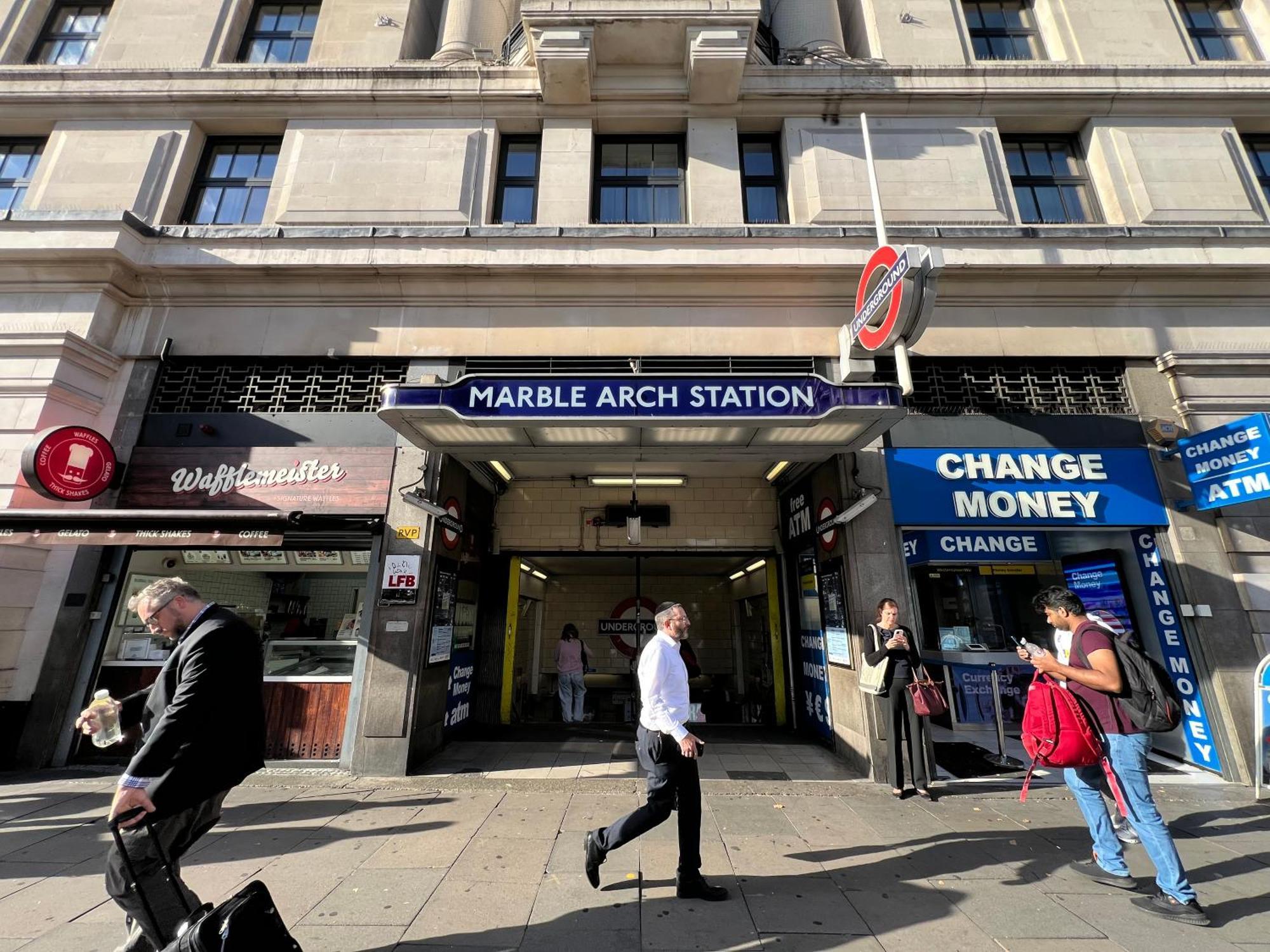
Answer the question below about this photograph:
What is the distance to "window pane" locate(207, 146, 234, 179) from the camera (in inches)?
373

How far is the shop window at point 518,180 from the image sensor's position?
9.26 metres

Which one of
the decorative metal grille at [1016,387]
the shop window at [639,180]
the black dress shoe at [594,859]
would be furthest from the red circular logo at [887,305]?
the black dress shoe at [594,859]

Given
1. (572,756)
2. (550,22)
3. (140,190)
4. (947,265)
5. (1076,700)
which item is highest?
(550,22)

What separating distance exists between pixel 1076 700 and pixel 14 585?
459 inches

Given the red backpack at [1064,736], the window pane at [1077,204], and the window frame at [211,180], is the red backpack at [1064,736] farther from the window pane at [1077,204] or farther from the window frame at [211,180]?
the window frame at [211,180]

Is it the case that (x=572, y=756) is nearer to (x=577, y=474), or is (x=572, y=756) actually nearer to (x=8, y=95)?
(x=577, y=474)

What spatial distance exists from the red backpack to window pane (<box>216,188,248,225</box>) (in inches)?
502

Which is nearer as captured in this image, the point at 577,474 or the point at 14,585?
the point at 14,585

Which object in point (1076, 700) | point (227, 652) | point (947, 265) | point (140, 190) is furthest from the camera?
point (140, 190)

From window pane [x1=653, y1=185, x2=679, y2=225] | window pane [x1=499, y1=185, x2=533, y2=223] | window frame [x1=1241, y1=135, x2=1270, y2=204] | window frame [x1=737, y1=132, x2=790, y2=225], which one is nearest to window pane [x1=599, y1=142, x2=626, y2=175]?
window pane [x1=653, y1=185, x2=679, y2=225]

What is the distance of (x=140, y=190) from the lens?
8789 mm

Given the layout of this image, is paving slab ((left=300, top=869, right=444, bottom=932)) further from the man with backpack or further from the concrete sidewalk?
the man with backpack

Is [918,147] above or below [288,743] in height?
above

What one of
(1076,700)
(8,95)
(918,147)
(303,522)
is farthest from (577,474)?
(8,95)
